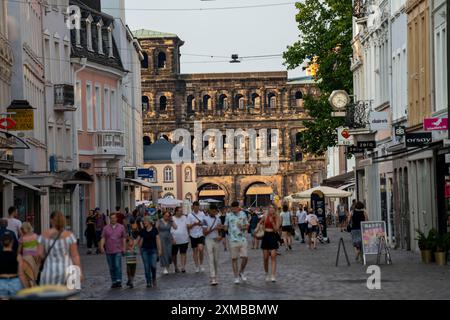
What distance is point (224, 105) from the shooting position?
156 metres

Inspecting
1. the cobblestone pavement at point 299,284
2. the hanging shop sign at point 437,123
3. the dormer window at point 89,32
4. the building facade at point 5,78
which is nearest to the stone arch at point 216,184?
the dormer window at point 89,32

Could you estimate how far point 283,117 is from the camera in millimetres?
155375

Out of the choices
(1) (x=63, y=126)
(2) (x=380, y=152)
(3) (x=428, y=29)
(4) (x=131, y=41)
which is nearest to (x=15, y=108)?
(3) (x=428, y=29)

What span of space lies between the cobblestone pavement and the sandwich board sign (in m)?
0.49

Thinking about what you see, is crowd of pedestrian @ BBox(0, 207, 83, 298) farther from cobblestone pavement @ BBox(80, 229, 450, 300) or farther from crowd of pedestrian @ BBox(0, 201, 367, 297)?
cobblestone pavement @ BBox(80, 229, 450, 300)

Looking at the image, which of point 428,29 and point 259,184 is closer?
point 428,29

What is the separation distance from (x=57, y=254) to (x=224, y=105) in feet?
450

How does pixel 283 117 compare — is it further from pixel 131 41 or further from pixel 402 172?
pixel 402 172

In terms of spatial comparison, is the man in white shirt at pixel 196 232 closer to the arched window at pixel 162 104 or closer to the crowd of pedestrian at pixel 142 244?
the crowd of pedestrian at pixel 142 244

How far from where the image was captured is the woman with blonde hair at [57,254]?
18.9m

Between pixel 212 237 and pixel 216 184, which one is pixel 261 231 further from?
pixel 216 184

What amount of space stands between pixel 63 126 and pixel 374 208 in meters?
13.9

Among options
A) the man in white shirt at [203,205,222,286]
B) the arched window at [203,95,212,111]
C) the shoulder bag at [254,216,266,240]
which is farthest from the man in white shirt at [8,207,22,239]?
the arched window at [203,95,212,111]

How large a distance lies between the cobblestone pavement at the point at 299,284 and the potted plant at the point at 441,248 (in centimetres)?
56
